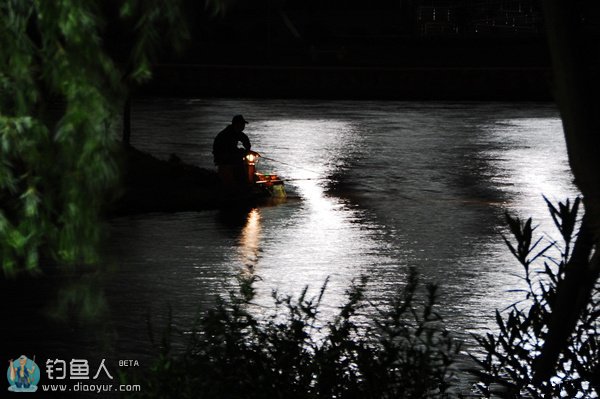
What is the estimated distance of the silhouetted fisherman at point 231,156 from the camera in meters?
18.9

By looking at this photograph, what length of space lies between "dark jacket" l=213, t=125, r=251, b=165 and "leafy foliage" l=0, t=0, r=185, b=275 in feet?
43.6

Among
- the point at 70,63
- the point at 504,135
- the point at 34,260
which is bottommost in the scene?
the point at 504,135

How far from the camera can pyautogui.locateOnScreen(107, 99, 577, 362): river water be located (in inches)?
490

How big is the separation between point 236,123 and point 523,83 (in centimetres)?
2547

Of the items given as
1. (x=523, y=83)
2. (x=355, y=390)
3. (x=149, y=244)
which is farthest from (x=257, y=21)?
(x=355, y=390)

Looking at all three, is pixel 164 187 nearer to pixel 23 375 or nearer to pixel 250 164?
pixel 250 164

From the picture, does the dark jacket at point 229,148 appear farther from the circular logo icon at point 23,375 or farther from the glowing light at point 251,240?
the circular logo icon at point 23,375

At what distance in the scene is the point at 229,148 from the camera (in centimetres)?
1897

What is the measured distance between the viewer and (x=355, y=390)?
7.05 m

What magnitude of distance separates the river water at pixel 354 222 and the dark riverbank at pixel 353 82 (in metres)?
10.4

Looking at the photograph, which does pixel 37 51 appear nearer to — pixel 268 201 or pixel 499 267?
pixel 499 267

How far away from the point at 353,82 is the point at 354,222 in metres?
27.5

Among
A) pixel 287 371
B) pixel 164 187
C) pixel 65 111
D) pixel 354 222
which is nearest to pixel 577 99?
pixel 287 371

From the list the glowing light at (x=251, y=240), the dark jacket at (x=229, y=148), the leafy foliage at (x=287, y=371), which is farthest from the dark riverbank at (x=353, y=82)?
the leafy foliage at (x=287, y=371)
